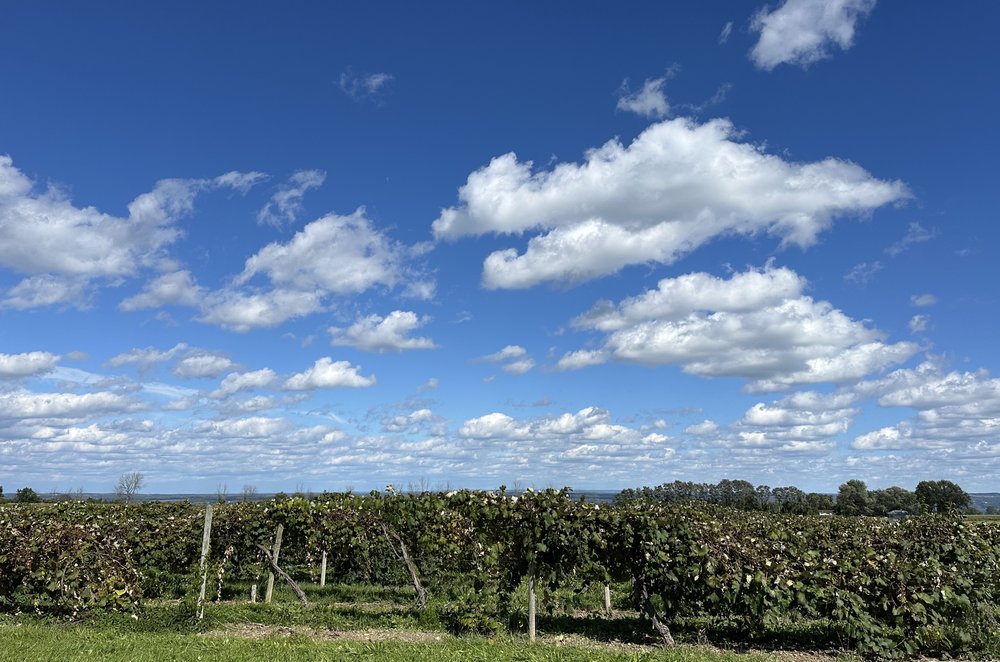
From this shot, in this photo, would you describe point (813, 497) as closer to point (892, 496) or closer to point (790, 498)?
point (790, 498)

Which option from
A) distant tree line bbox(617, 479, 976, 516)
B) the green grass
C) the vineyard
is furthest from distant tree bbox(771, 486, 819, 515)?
the green grass

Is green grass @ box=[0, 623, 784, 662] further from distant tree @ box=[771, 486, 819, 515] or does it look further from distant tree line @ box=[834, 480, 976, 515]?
distant tree line @ box=[834, 480, 976, 515]

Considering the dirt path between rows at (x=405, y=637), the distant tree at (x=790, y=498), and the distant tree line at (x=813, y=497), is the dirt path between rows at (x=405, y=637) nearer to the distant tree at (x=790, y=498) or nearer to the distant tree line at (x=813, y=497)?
the distant tree line at (x=813, y=497)

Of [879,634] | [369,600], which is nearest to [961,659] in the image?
[879,634]

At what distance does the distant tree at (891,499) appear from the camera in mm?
36644

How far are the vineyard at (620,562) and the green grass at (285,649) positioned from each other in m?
0.86

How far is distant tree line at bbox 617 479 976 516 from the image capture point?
2350cm

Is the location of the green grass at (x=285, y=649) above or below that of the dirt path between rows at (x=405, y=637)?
above

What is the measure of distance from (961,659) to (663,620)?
3348 millimetres

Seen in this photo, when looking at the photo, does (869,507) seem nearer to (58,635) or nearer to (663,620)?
(663,620)

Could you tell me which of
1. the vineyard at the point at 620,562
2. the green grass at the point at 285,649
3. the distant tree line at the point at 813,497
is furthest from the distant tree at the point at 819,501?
the green grass at the point at 285,649

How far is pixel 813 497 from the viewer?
3162cm

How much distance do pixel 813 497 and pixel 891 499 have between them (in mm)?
10498

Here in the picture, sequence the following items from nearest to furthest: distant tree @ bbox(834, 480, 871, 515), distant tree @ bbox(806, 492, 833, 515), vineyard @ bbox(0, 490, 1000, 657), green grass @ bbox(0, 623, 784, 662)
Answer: green grass @ bbox(0, 623, 784, 662) < vineyard @ bbox(0, 490, 1000, 657) < distant tree @ bbox(806, 492, 833, 515) < distant tree @ bbox(834, 480, 871, 515)
